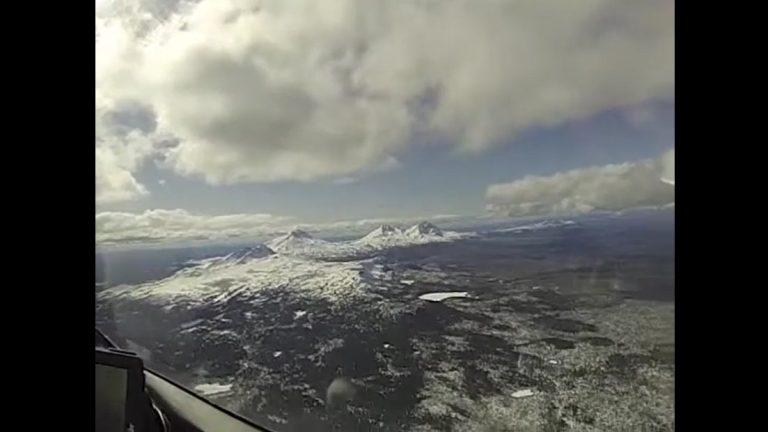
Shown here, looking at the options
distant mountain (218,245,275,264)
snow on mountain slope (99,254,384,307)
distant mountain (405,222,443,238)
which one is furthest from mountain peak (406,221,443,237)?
distant mountain (218,245,275,264)

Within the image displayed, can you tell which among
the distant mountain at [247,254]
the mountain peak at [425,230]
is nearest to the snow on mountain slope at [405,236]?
the mountain peak at [425,230]

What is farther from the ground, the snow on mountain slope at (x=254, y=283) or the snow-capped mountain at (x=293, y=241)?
the snow-capped mountain at (x=293, y=241)

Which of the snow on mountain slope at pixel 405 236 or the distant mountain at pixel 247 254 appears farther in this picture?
the distant mountain at pixel 247 254

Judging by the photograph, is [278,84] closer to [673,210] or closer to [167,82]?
[167,82]

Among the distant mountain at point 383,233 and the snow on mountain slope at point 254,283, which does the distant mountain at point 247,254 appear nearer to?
the snow on mountain slope at point 254,283

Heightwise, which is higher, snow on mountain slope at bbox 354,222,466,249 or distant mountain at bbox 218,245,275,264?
snow on mountain slope at bbox 354,222,466,249

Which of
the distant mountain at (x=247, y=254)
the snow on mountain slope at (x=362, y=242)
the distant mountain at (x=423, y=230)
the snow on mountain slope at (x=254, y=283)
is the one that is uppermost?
the distant mountain at (x=423, y=230)

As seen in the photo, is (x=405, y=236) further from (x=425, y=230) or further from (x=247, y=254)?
(x=247, y=254)

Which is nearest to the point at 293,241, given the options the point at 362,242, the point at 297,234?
the point at 297,234

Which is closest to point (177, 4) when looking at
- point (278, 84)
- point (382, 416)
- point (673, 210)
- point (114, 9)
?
point (114, 9)

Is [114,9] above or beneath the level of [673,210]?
above

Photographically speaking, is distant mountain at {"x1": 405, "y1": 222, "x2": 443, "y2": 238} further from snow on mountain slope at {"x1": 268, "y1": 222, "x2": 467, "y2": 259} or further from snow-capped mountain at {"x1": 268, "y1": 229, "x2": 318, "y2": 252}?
snow-capped mountain at {"x1": 268, "y1": 229, "x2": 318, "y2": 252}
